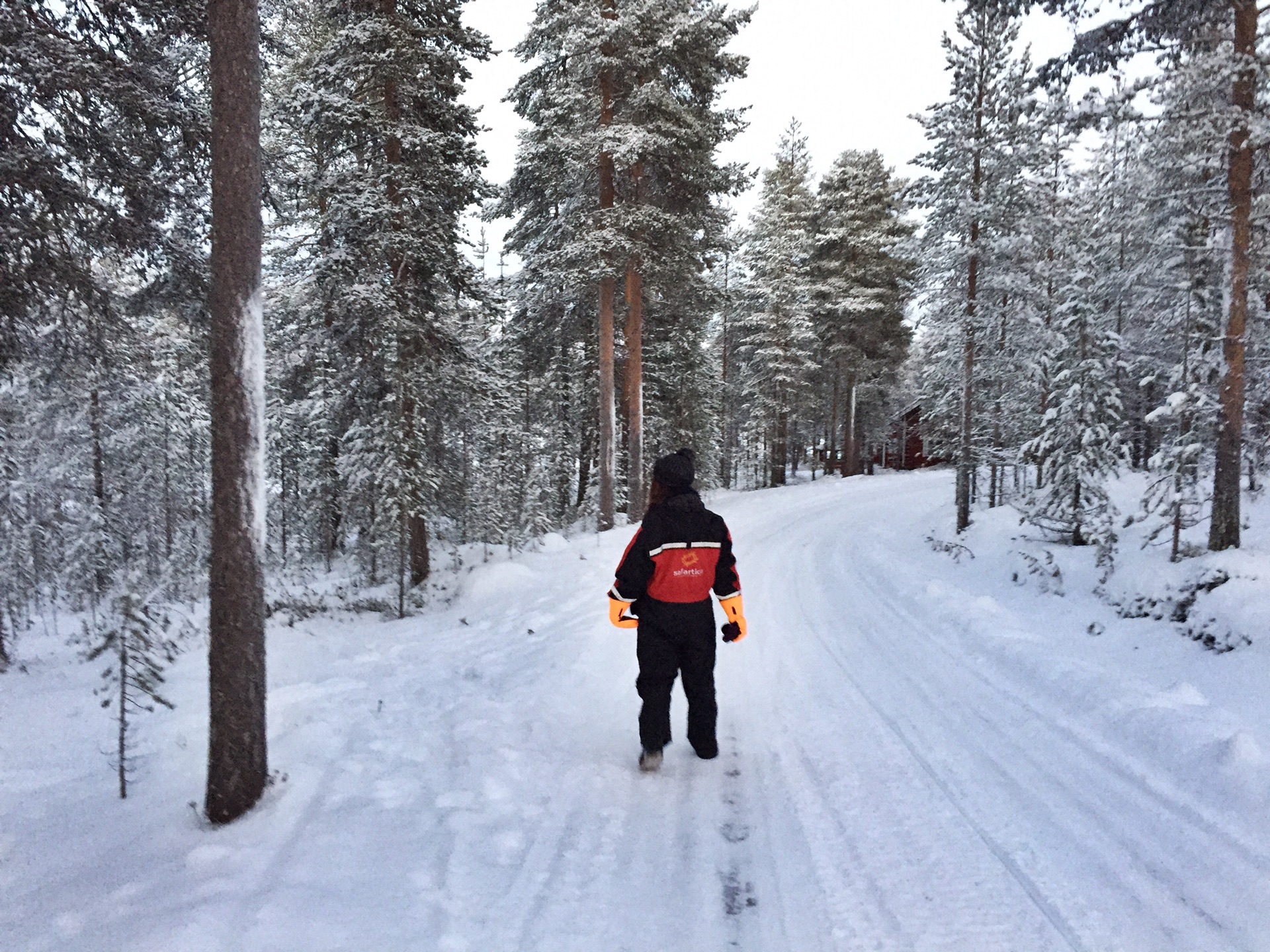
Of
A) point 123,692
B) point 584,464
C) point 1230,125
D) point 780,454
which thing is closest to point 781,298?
point 780,454

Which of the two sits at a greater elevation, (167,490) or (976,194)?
(976,194)

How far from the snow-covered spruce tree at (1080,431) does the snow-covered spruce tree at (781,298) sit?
679 inches

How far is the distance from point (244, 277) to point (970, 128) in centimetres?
1882

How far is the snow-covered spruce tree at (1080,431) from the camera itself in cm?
1210

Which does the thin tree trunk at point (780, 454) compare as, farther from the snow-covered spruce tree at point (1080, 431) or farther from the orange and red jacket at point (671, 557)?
the orange and red jacket at point (671, 557)

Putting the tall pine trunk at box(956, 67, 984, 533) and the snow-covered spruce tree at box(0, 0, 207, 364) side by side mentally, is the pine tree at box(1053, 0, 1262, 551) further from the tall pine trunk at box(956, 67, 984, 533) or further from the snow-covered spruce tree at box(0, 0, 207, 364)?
the snow-covered spruce tree at box(0, 0, 207, 364)

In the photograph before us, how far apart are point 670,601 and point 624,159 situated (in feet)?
44.6

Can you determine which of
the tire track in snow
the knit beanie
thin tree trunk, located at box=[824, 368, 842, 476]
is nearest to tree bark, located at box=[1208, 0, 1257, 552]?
the tire track in snow

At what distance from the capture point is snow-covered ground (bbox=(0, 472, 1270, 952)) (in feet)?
10.3

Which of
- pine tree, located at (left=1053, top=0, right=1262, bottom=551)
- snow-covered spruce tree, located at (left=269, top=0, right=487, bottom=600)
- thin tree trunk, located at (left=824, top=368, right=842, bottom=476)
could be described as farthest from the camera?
thin tree trunk, located at (left=824, top=368, right=842, bottom=476)

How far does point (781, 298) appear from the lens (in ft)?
101

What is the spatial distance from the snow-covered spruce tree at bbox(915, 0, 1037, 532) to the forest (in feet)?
0.31

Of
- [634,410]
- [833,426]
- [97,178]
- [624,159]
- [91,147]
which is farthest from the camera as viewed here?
[833,426]

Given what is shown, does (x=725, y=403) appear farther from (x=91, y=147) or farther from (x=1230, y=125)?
(x=91, y=147)
